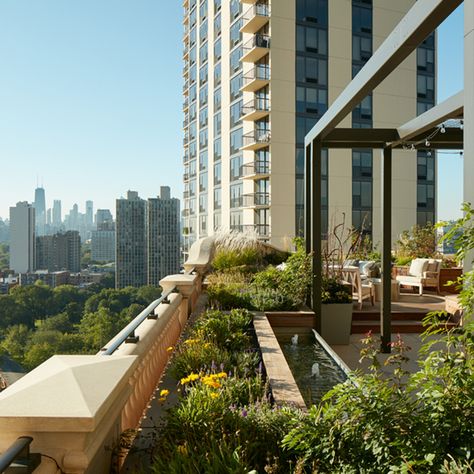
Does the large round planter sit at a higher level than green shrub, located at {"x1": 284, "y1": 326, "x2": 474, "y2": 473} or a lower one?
lower

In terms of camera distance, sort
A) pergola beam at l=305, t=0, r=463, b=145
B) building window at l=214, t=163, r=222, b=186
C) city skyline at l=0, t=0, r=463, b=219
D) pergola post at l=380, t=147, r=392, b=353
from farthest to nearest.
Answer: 1. building window at l=214, t=163, r=222, b=186
2. city skyline at l=0, t=0, r=463, b=219
3. pergola post at l=380, t=147, r=392, b=353
4. pergola beam at l=305, t=0, r=463, b=145

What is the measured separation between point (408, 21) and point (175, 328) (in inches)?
163

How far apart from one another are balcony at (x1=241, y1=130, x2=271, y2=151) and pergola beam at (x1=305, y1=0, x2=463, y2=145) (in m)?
27.4

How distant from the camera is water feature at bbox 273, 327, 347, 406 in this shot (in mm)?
4660

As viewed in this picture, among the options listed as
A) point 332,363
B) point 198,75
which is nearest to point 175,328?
point 332,363

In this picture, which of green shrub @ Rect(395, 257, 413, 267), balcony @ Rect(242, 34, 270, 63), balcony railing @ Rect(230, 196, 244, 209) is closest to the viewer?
green shrub @ Rect(395, 257, 413, 267)

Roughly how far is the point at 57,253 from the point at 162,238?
13.5m

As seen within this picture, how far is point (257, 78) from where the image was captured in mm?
32906

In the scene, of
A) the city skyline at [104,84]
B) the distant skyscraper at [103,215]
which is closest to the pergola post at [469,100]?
the city skyline at [104,84]

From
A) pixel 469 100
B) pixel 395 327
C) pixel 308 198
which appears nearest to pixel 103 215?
pixel 308 198

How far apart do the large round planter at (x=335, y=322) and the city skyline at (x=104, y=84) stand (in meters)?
2.58

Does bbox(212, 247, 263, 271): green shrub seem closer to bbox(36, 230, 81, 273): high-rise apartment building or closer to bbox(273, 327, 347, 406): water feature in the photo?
bbox(273, 327, 347, 406): water feature

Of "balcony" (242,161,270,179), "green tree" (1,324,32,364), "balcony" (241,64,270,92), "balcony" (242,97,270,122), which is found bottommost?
"green tree" (1,324,32,364)

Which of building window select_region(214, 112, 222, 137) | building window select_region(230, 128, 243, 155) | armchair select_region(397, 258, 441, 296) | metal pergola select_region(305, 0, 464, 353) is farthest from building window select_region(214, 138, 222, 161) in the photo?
metal pergola select_region(305, 0, 464, 353)
